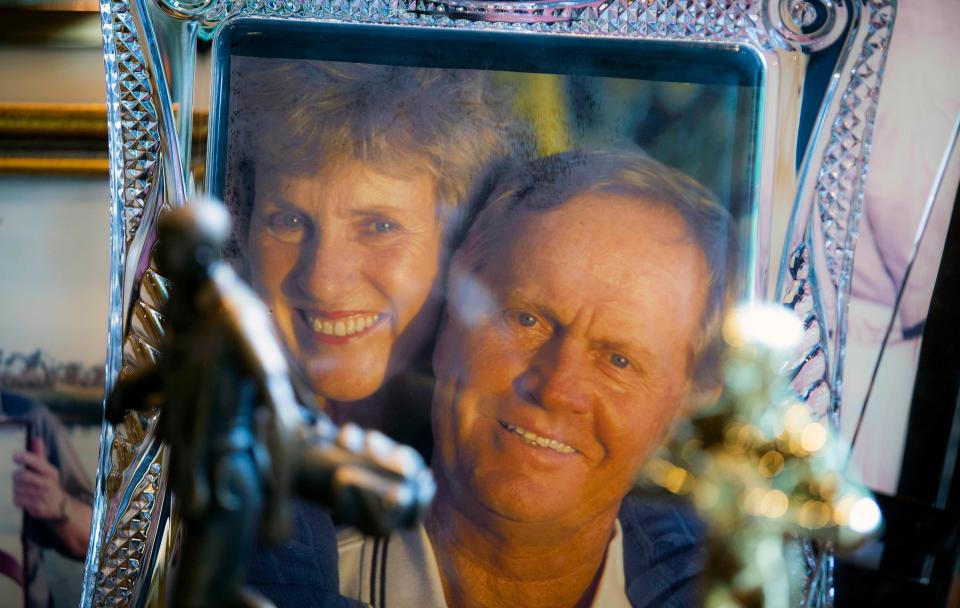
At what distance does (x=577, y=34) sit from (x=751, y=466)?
54 cm

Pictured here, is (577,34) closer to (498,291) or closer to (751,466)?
(498,291)

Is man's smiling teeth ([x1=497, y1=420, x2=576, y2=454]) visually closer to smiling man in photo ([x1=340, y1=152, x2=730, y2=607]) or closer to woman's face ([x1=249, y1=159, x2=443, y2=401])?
smiling man in photo ([x1=340, y1=152, x2=730, y2=607])

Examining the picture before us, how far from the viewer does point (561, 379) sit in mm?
1010

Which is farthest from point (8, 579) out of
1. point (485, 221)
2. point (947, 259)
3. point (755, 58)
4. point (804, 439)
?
point (947, 259)

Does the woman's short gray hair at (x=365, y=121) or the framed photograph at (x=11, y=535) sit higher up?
the woman's short gray hair at (x=365, y=121)

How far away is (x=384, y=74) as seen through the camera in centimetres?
104

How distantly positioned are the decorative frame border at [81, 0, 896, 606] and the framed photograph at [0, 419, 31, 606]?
0.28 metres

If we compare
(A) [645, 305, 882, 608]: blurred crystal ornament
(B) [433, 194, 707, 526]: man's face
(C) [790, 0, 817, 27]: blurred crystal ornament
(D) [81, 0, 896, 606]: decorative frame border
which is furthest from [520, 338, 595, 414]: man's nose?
(C) [790, 0, 817, 27]: blurred crystal ornament

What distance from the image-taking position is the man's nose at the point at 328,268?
1032mm

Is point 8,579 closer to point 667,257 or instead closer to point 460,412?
point 460,412

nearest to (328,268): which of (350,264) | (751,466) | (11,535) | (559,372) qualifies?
(350,264)

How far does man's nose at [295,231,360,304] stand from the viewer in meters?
1.03

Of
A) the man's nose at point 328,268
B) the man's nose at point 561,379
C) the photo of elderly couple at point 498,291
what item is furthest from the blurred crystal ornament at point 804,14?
the man's nose at point 328,268

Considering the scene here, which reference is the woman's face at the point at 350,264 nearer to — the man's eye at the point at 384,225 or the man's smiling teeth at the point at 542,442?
the man's eye at the point at 384,225
